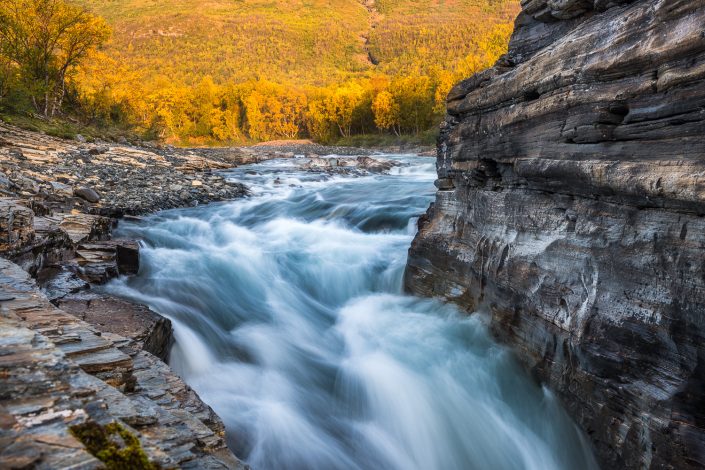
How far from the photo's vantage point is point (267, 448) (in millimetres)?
4484

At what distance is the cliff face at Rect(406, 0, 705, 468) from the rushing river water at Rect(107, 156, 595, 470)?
69 cm

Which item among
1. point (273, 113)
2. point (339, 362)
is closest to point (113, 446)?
point (339, 362)

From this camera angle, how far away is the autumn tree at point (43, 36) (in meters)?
24.2

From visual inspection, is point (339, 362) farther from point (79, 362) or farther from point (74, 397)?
Result: point (74, 397)

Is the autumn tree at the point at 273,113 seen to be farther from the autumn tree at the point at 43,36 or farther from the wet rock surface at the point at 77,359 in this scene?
the wet rock surface at the point at 77,359

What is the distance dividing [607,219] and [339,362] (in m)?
3.99

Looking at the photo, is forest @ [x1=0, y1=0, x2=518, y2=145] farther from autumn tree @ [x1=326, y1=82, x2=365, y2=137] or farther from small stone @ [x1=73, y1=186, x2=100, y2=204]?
small stone @ [x1=73, y1=186, x2=100, y2=204]

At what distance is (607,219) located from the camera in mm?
4223

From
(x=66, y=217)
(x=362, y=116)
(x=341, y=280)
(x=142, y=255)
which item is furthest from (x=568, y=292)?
(x=362, y=116)

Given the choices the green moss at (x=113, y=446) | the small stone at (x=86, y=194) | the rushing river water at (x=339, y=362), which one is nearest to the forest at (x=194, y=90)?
the small stone at (x=86, y=194)

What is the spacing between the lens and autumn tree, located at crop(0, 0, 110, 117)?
24.2 m

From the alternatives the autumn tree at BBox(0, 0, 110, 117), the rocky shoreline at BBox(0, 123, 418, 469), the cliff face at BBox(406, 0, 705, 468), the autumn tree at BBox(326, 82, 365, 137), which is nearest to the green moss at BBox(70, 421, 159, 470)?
the rocky shoreline at BBox(0, 123, 418, 469)

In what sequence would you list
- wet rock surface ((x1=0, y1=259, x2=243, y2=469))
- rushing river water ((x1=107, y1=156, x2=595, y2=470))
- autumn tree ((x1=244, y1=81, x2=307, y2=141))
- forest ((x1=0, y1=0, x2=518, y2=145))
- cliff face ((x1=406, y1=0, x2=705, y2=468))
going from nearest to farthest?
wet rock surface ((x1=0, y1=259, x2=243, y2=469)), cliff face ((x1=406, y1=0, x2=705, y2=468)), rushing river water ((x1=107, y1=156, x2=595, y2=470)), forest ((x1=0, y1=0, x2=518, y2=145)), autumn tree ((x1=244, y1=81, x2=307, y2=141))

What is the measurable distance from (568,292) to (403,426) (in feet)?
7.96
